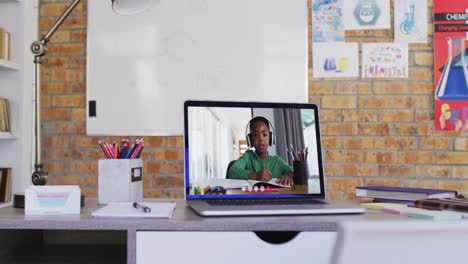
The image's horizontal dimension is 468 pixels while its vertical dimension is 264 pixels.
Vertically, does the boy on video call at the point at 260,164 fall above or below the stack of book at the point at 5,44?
below

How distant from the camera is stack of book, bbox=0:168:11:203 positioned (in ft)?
7.89

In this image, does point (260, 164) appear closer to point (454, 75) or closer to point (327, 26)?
point (327, 26)

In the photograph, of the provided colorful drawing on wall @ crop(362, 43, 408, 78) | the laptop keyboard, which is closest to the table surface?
the laptop keyboard

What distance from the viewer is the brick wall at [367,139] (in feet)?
8.50

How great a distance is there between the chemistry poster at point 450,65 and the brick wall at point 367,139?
4 centimetres

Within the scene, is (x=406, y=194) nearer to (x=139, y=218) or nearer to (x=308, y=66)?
(x=139, y=218)

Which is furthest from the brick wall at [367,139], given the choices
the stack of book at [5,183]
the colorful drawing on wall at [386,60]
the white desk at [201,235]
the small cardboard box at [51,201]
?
the white desk at [201,235]

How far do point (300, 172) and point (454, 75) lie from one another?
1.67 m

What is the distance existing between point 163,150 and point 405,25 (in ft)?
4.91

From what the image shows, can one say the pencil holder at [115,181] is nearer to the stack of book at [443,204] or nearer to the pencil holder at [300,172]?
the pencil holder at [300,172]

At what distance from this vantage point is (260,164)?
1.30 m

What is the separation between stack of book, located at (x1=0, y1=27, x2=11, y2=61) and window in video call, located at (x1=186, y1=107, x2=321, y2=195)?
1542 millimetres

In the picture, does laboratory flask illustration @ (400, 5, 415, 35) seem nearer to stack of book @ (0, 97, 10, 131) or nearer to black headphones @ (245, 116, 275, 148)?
black headphones @ (245, 116, 275, 148)

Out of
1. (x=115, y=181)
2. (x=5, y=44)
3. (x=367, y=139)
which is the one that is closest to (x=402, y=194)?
(x=115, y=181)
